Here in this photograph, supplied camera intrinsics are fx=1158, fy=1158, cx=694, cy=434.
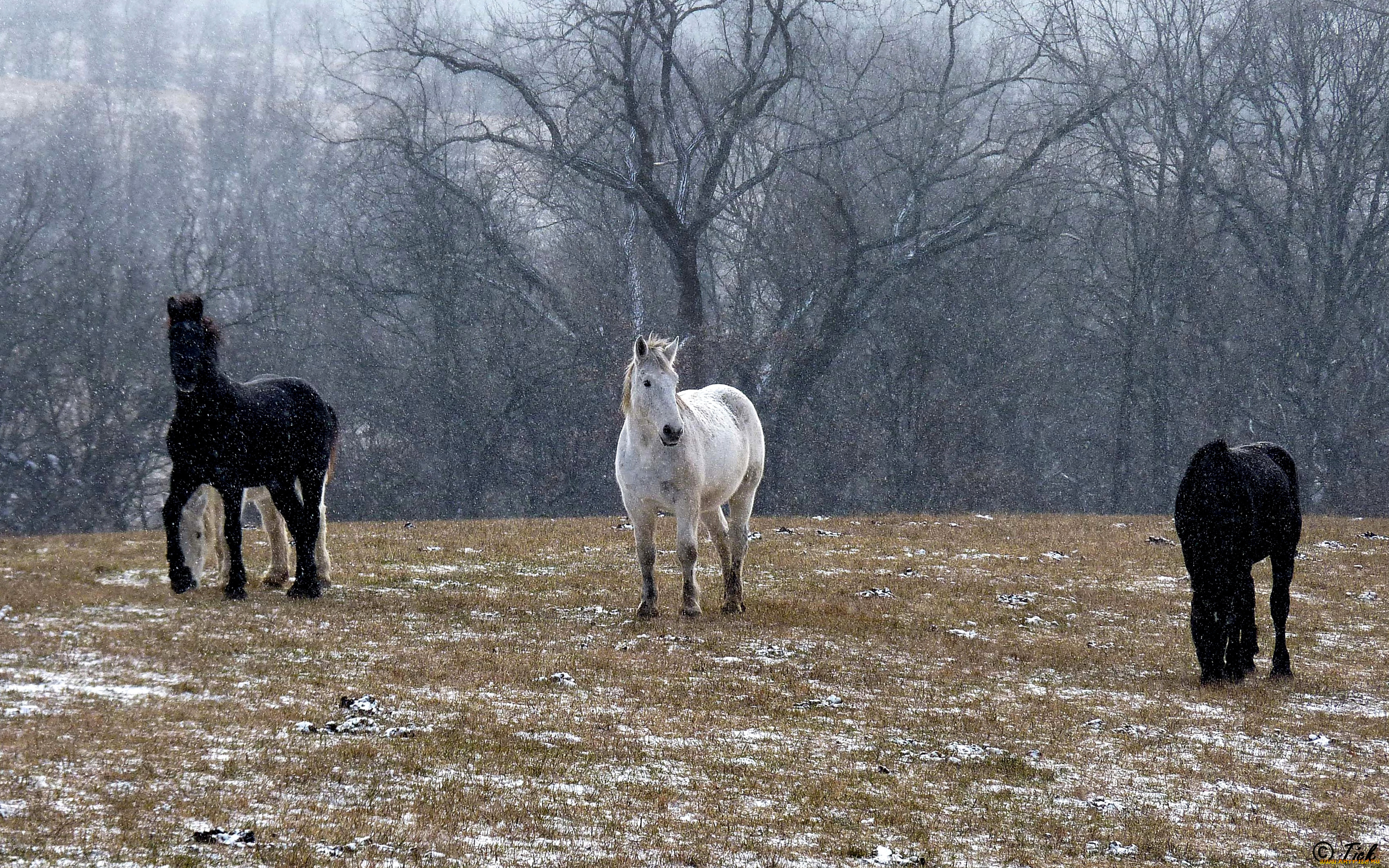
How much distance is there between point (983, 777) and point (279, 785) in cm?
376

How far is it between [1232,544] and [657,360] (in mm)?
5121

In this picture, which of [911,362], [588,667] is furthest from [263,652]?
[911,362]

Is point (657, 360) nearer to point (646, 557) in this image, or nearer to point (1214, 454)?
point (646, 557)

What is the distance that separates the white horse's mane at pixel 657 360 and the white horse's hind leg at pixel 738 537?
171cm

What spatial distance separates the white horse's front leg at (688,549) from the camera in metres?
10.9

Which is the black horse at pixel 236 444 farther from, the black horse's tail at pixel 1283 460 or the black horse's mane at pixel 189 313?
the black horse's tail at pixel 1283 460

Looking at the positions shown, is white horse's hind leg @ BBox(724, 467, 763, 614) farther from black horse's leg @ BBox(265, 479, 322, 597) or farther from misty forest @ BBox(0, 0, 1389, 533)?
misty forest @ BBox(0, 0, 1389, 533)

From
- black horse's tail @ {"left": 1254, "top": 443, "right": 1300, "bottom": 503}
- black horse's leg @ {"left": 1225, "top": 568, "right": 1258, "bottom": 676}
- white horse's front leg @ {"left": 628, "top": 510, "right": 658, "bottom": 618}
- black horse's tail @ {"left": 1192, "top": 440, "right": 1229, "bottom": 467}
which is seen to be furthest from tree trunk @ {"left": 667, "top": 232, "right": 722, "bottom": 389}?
black horse's leg @ {"left": 1225, "top": 568, "right": 1258, "bottom": 676}

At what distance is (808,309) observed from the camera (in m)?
34.0

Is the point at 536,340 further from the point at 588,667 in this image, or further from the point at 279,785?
the point at 279,785

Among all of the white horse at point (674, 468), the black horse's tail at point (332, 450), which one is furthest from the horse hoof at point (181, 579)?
Result: the white horse at point (674, 468)

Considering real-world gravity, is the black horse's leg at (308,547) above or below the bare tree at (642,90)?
below

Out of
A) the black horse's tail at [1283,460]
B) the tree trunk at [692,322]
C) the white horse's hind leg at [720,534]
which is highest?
the tree trunk at [692,322]

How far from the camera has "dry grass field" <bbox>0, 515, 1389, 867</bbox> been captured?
509 cm
